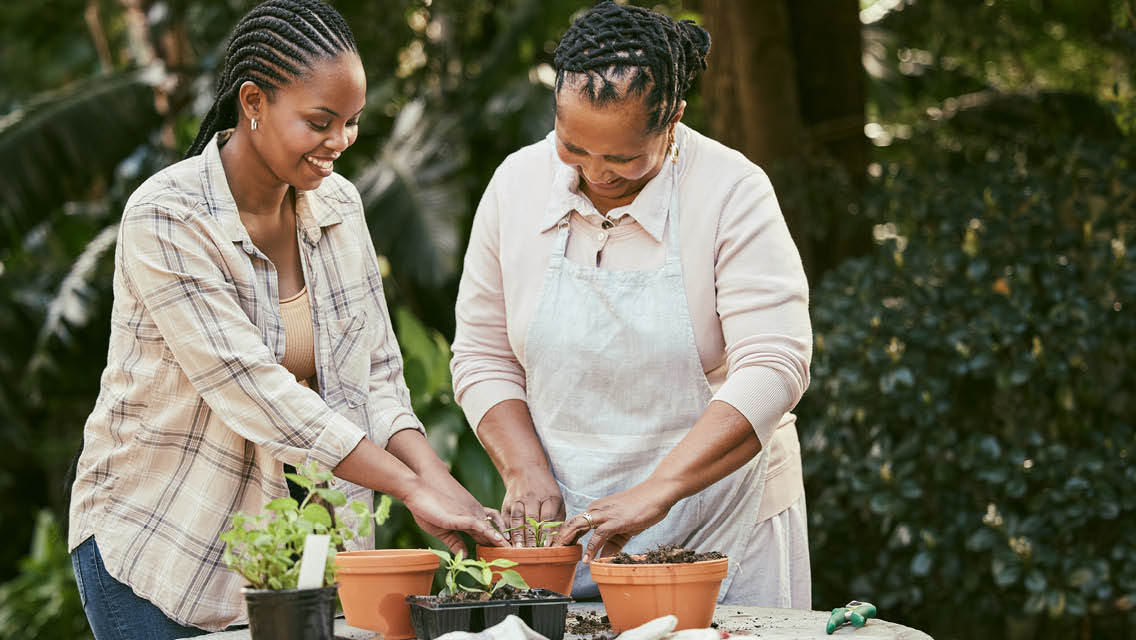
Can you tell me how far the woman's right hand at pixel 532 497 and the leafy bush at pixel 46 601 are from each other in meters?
5.17

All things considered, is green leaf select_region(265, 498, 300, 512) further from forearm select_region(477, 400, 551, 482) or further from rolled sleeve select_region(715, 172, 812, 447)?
rolled sleeve select_region(715, 172, 812, 447)

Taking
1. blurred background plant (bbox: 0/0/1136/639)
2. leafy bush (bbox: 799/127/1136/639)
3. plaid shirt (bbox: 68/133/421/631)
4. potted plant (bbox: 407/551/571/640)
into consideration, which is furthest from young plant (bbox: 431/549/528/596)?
leafy bush (bbox: 799/127/1136/639)

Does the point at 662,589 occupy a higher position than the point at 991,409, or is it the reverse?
the point at 991,409

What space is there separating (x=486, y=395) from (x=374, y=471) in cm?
38

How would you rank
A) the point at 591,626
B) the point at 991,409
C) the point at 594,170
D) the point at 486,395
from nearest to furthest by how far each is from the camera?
the point at 591,626 < the point at 594,170 < the point at 486,395 < the point at 991,409

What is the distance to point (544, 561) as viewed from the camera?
196 centimetres

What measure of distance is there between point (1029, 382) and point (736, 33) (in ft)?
5.77

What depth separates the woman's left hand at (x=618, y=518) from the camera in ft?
6.64

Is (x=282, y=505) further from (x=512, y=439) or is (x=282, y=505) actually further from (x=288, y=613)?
(x=512, y=439)

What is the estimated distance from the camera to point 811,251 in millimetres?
5102

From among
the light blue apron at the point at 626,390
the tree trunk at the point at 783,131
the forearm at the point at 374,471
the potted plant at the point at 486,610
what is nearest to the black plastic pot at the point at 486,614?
the potted plant at the point at 486,610

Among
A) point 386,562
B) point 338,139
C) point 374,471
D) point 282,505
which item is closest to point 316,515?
point 282,505

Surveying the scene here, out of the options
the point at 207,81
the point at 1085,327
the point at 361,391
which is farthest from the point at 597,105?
the point at 207,81

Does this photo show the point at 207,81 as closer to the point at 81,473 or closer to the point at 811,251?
the point at 811,251
